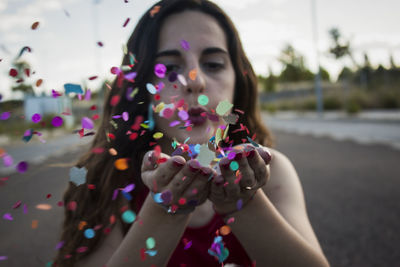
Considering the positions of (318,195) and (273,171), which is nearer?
(273,171)

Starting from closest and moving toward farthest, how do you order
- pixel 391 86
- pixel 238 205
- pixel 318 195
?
pixel 238 205 → pixel 318 195 → pixel 391 86

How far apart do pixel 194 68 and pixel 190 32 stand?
5.9 inches

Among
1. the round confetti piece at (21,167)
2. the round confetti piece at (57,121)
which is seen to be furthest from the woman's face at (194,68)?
the round confetti piece at (21,167)

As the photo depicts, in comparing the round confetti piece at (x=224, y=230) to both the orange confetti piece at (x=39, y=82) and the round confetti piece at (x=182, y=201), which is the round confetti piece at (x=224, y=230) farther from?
the orange confetti piece at (x=39, y=82)

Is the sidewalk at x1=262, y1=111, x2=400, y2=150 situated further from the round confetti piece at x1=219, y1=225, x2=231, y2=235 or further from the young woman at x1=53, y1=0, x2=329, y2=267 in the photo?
the round confetti piece at x1=219, y1=225, x2=231, y2=235

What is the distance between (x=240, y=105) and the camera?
148cm

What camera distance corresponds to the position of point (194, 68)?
1098 millimetres

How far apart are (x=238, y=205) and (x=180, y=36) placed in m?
0.60

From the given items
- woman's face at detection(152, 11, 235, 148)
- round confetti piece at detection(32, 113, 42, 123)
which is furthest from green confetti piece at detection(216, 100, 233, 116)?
round confetti piece at detection(32, 113, 42, 123)

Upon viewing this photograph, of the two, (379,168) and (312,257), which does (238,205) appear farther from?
(379,168)

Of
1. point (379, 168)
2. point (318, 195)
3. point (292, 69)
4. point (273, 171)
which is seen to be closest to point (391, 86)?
point (292, 69)

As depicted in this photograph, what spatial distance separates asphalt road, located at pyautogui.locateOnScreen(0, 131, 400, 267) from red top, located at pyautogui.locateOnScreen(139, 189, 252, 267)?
580 mm

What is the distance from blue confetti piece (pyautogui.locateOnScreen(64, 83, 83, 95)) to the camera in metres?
0.88

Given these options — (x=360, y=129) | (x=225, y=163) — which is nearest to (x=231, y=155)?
(x=225, y=163)
